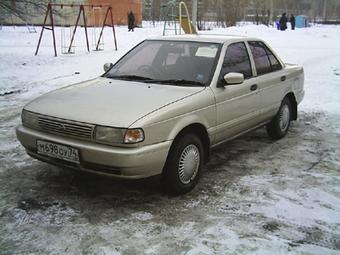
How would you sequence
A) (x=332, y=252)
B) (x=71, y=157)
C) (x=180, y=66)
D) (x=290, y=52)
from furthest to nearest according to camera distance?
(x=290, y=52), (x=180, y=66), (x=71, y=157), (x=332, y=252)

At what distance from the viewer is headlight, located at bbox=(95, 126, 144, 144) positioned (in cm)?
356

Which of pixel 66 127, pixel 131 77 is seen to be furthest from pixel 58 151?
pixel 131 77

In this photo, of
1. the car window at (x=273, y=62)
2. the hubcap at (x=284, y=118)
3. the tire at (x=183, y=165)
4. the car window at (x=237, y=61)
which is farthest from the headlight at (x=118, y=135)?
the hubcap at (x=284, y=118)

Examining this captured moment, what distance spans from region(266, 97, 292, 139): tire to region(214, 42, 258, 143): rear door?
78cm

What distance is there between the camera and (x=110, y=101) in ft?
13.1

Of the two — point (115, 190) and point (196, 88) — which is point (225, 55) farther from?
point (115, 190)

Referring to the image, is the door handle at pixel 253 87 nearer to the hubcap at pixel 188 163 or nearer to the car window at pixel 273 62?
the car window at pixel 273 62

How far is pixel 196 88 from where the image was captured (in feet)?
14.3

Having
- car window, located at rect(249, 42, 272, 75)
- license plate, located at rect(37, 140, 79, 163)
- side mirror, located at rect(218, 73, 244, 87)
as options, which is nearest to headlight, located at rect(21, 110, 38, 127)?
license plate, located at rect(37, 140, 79, 163)

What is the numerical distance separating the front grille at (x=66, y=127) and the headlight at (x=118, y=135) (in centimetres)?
10

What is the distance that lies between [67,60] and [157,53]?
10797 millimetres

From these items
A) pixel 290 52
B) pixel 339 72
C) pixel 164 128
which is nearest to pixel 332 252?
pixel 164 128

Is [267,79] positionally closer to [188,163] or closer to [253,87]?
[253,87]

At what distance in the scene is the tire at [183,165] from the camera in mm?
3951
